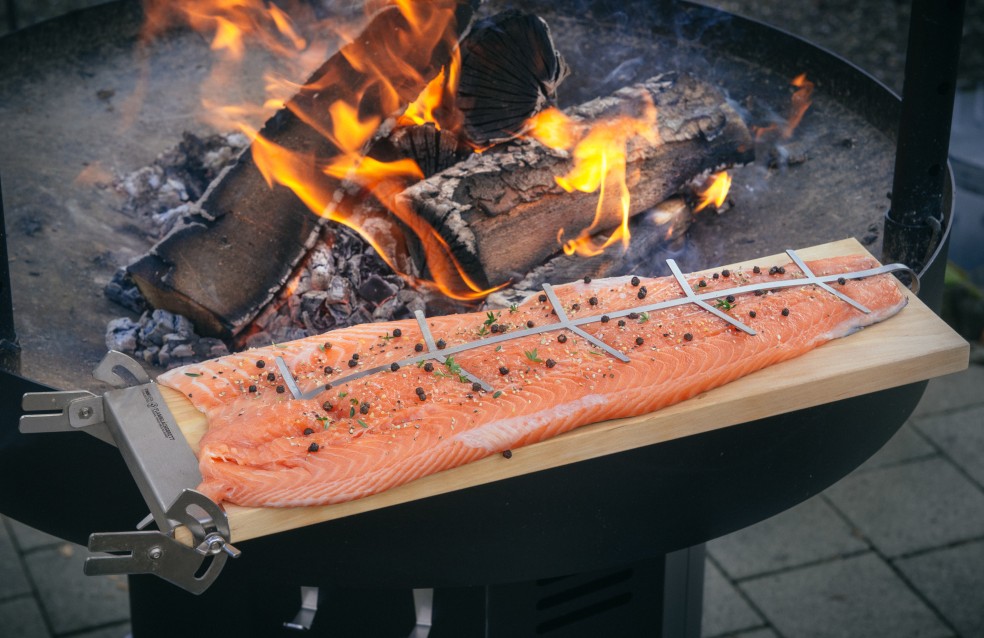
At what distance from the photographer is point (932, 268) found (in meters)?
2.46

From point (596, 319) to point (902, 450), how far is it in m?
2.70

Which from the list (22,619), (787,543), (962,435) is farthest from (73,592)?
(962,435)

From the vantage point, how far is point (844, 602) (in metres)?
3.84

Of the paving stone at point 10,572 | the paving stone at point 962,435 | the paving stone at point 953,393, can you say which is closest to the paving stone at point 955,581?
the paving stone at point 962,435

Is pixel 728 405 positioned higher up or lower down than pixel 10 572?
higher up

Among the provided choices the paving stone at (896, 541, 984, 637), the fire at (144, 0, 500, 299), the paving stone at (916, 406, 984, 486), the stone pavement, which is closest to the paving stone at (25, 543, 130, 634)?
the stone pavement

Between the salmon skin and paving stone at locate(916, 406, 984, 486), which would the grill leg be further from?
paving stone at locate(916, 406, 984, 486)

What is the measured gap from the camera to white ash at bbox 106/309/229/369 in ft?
8.89

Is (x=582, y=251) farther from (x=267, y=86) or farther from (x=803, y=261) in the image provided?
(x=267, y=86)

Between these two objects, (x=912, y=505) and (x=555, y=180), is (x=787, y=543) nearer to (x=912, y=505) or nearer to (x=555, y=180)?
(x=912, y=505)

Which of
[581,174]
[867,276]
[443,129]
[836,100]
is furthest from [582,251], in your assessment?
[836,100]

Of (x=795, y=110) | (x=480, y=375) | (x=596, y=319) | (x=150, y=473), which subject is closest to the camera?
(x=150, y=473)

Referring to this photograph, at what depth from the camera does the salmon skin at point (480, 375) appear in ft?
6.44

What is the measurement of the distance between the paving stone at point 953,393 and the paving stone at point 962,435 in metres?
0.04
